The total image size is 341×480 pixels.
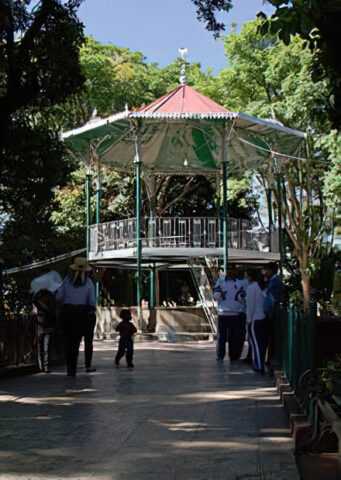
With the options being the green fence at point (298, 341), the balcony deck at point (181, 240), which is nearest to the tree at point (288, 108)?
the balcony deck at point (181, 240)

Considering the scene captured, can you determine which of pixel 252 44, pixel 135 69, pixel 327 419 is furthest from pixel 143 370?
pixel 135 69

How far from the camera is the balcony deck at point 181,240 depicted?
25.0m

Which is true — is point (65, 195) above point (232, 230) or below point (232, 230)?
above

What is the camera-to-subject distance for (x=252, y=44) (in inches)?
1398

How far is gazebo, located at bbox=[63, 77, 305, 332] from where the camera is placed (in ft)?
77.2

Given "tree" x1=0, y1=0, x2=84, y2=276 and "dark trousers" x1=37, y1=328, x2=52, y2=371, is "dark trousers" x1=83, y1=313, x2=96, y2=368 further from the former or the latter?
"tree" x1=0, y1=0, x2=84, y2=276

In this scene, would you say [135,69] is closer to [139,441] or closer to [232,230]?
[232,230]

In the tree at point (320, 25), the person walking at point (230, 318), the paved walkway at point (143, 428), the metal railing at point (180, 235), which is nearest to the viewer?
the paved walkway at point (143, 428)

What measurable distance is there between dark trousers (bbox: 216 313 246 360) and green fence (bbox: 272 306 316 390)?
316 cm

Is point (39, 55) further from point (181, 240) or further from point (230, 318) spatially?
point (181, 240)

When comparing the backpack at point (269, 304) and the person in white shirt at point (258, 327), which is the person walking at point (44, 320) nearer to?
the person in white shirt at point (258, 327)

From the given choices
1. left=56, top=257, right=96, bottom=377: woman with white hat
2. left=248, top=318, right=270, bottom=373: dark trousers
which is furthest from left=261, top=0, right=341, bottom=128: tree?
left=56, top=257, right=96, bottom=377: woman with white hat

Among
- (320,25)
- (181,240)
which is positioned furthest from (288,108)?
(320,25)

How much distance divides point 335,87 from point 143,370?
7.08m
